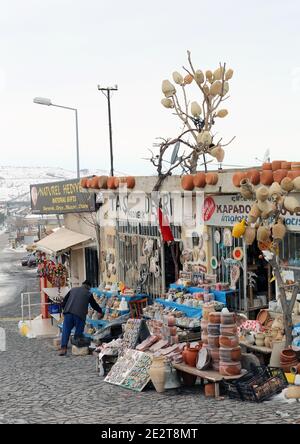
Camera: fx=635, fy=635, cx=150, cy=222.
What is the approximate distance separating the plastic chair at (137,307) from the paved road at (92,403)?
169cm

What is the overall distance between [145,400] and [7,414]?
6.15 feet

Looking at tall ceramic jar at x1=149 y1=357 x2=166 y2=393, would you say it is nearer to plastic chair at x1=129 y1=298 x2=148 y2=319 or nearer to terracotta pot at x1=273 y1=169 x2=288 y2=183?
terracotta pot at x1=273 y1=169 x2=288 y2=183

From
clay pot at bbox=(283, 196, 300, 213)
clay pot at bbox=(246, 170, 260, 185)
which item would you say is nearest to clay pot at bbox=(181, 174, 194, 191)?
clay pot at bbox=(246, 170, 260, 185)

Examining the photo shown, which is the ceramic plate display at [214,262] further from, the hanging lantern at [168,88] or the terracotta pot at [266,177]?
the hanging lantern at [168,88]

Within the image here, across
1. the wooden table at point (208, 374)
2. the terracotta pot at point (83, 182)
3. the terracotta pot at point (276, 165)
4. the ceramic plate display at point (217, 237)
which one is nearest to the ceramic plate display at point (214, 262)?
the ceramic plate display at point (217, 237)

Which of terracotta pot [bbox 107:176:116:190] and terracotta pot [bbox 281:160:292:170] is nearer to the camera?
terracotta pot [bbox 281:160:292:170]

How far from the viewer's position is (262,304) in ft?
38.1

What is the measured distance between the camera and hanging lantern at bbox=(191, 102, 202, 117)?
1877 cm

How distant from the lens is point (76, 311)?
1259cm

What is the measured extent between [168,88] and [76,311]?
833 cm

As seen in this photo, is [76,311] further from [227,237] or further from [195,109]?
[195,109]

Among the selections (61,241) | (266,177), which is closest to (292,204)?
(266,177)

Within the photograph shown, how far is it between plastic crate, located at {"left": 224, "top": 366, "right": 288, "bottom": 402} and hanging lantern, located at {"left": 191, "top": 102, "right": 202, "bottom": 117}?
11.6 metres
